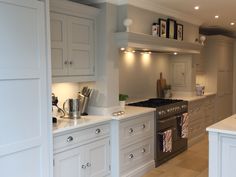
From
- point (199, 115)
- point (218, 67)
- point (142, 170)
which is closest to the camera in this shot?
point (142, 170)

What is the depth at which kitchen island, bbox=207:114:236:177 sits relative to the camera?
2.84 meters

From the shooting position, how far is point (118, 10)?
12.1 feet

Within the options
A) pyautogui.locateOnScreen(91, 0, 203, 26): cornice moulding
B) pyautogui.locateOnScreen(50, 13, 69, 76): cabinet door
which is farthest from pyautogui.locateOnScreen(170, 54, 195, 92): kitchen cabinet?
pyautogui.locateOnScreen(50, 13, 69, 76): cabinet door

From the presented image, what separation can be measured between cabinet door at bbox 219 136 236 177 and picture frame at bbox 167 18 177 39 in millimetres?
2186

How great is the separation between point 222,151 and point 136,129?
3.95 feet

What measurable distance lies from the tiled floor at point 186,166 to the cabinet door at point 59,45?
6.47 ft

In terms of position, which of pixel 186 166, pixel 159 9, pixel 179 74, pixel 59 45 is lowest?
pixel 186 166

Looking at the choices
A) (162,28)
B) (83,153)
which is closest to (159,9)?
(162,28)

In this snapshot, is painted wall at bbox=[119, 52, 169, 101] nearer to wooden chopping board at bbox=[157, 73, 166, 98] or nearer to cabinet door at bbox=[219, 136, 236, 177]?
wooden chopping board at bbox=[157, 73, 166, 98]

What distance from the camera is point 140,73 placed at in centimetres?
483

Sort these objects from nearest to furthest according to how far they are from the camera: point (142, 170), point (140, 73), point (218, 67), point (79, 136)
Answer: point (79, 136), point (142, 170), point (140, 73), point (218, 67)

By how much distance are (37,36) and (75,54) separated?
36.1 inches

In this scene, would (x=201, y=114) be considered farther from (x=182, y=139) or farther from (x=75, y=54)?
(x=75, y=54)

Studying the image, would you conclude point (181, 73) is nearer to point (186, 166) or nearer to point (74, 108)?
point (186, 166)
